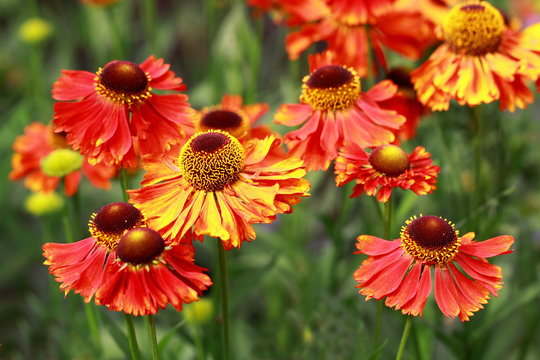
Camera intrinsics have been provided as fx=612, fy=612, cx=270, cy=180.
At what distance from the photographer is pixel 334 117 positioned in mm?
943

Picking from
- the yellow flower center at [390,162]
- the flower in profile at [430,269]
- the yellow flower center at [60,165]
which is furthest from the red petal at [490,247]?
the yellow flower center at [60,165]

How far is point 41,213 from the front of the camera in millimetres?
1454

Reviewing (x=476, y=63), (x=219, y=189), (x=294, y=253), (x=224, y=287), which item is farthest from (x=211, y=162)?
(x=294, y=253)

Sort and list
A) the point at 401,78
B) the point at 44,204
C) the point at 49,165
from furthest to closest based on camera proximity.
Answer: the point at 44,204 → the point at 401,78 → the point at 49,165

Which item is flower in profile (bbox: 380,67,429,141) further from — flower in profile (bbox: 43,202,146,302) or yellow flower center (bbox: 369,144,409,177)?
flower in profile (bbox: 43,202,146,302)

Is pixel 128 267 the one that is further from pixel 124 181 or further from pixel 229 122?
pixel 229 122

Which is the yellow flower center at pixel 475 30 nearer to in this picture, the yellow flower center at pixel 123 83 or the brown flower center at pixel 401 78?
the brown flower center at pixel 401 78

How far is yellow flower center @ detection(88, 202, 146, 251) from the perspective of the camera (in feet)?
2.42

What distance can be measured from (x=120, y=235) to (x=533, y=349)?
105 centimetres

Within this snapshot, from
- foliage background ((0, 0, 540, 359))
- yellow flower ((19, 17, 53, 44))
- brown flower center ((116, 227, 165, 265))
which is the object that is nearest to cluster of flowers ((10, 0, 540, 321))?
brown flower center ((116, 227, 165, 265))

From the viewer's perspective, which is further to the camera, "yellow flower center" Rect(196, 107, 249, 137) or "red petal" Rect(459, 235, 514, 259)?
"yellow flower center" Rect(196, 107, 249, 137)

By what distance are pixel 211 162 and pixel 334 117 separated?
26cm

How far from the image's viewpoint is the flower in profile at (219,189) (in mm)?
718

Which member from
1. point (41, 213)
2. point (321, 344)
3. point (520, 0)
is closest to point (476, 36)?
point (321, 344)
